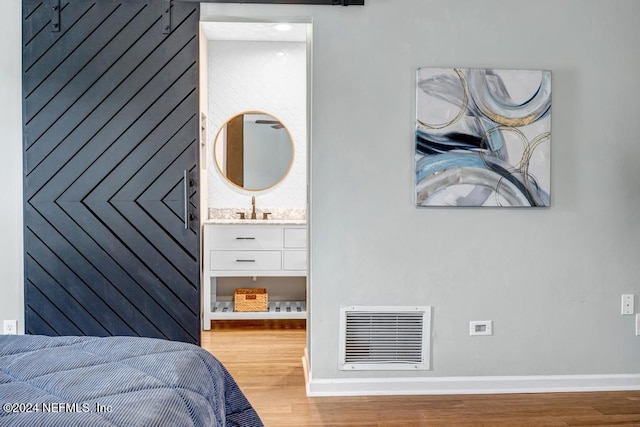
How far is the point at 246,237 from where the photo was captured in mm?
4316

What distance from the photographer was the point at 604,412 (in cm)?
266

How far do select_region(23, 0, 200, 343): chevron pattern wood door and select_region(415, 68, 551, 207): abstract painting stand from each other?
128 centimetres

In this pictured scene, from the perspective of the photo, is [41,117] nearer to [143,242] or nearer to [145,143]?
[145,143]

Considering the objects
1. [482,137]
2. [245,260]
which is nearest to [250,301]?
[245,260]

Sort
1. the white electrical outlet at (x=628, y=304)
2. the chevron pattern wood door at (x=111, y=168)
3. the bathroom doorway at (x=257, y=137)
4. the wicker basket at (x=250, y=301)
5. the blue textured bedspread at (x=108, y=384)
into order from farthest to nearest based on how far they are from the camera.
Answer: the bathroom doorway at (x=257, y=137) < the wicker basket at (x=250, y=301) < the white electrical outlet at (x=628, y=304) < the chevron pattern wood door at (x=111, y=168) < the blue textured bedspread at (x=108, y=384)

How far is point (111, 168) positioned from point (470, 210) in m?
2.00

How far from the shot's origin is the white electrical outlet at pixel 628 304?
3.00m

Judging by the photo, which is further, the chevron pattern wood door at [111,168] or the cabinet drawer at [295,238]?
the cabinet drawer at [295,238]

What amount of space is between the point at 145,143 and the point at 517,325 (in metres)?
2.31

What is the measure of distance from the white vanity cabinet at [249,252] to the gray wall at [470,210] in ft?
4.82

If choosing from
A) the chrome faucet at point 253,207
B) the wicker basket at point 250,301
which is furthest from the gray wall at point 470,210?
the chrome faucet at point 253,207

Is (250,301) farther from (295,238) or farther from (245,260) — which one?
(295,238)

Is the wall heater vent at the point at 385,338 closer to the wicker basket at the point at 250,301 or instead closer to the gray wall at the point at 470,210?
the gray wall at the point at 470,210

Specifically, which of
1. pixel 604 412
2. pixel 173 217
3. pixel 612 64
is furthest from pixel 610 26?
pixel 173 217
